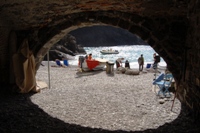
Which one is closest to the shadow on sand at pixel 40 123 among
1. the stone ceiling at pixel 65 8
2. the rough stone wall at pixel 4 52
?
the rough stone wall at pixel 4 52

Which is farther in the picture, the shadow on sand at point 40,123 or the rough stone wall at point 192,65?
the rough stone wall at point 192,65

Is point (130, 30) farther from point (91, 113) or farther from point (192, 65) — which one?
point (91, 113)

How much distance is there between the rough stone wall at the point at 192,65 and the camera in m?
3.64

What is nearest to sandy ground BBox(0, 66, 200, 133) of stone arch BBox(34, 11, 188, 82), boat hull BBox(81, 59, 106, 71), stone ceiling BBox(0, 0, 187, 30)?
stone arch BBox(34, 11, 188, 82)

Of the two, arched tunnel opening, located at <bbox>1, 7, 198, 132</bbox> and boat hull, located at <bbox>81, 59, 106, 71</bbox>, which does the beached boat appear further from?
arched tunnel opening, located at <bbox>1, 7, 198, 132</bbox>

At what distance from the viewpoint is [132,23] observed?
4.89 m

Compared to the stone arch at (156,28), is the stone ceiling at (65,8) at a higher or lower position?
higher

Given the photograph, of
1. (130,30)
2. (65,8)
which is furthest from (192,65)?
(65,8)

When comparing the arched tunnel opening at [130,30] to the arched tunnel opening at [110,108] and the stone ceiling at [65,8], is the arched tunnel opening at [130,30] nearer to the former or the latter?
the arched tunnel opening at [110,108]

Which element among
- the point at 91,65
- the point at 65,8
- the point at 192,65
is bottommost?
the point at 91,65

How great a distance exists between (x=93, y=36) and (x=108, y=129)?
53.5 m

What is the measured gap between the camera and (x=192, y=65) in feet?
13.1

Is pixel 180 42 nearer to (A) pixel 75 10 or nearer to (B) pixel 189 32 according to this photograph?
(B) pixel 189 32

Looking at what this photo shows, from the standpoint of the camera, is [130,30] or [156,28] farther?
[130,30]
